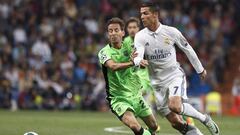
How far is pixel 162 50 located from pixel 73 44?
617 inches

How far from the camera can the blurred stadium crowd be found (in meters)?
25.3

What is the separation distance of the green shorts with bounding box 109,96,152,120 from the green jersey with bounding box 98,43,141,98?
3.2 inches

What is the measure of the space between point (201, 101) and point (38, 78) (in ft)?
19.5

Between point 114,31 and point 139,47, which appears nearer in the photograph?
point 114,31

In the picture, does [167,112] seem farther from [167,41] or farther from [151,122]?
[167,41]

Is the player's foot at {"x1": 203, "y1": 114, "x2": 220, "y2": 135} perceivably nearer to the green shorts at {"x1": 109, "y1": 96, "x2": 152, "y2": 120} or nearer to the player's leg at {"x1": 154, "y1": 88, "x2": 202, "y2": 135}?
the player's leg at {"x1": 154, "y1": 88, "x2": 202, "y2": 135}

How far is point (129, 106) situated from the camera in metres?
11.4

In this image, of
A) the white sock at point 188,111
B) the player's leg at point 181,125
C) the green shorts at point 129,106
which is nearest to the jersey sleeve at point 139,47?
the green shorts at point 129,106

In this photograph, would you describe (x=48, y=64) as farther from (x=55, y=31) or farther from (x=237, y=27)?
(x=237, y=27)

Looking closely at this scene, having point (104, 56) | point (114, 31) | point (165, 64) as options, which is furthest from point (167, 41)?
point (104, 56)

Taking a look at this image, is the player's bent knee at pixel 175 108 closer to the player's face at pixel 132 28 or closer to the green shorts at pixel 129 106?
the green shorts at pixel 129 106

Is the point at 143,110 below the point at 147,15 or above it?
below

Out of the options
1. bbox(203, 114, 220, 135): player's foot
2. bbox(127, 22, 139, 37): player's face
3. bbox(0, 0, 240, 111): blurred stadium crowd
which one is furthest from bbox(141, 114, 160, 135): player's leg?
bbox(0, 0, 240, 111): blurred stadium crowd

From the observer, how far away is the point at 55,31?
27797mm
